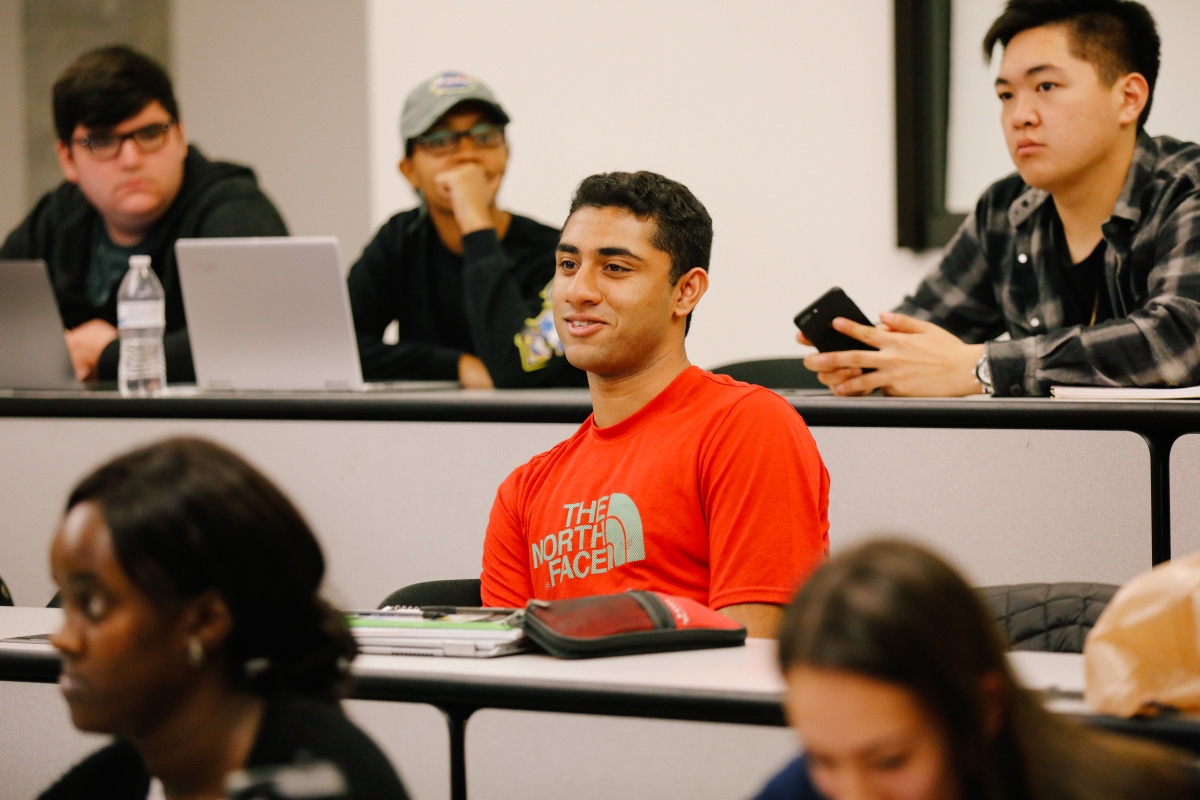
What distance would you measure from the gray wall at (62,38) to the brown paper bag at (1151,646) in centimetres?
428

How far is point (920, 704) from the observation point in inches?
29.3

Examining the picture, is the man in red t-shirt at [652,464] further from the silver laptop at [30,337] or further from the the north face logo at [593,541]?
the silver laptop at [30,337]

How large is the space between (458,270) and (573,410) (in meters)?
1.14

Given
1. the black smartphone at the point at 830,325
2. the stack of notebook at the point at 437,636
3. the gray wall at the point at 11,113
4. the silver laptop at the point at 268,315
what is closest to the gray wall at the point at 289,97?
the gray wall at the point at 11,113

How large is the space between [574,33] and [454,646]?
311 cm

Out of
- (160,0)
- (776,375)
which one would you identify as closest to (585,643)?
(776,375)

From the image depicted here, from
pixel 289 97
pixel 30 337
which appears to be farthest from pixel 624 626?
pixel 289 97

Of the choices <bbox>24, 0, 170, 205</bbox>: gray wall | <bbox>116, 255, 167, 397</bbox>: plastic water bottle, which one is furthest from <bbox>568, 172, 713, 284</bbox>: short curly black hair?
<bbox>24, 0, 170, 205</bbox>: gray wall

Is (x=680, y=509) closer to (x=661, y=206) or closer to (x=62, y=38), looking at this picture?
(x=661, y=206)

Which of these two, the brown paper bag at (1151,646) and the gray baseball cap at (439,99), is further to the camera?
the gray baseball cap at (439,99)

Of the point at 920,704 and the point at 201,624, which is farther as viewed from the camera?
the point at 201,624

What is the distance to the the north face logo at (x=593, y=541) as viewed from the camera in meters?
1.68

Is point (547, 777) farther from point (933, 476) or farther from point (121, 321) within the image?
point (121, 321)

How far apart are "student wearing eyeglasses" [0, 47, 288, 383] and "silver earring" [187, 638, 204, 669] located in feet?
6.56
